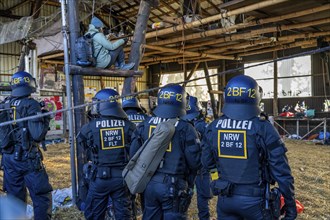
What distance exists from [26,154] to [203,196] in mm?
2331

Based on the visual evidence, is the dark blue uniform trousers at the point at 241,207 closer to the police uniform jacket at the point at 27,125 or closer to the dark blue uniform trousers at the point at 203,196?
the dark blue uniform trousers at the point at 203,196

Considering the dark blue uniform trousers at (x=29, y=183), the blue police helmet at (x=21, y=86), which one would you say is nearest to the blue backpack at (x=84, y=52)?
the blue police helmet at (x=21, y=86)

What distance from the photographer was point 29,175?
13.5 ft

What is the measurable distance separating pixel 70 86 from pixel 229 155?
278 cm

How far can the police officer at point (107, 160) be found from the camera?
380 cm

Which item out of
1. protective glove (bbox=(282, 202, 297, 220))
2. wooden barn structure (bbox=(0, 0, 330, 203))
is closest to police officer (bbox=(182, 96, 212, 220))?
wooden barn structure (bbox=(0, 0, 330, 203))

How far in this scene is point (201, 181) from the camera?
4.79 meters

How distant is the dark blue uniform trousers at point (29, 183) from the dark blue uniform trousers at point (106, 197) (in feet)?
2.08

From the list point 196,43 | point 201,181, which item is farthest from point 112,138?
point 196,43

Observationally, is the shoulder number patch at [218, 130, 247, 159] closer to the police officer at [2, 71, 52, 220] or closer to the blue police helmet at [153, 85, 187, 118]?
the blue police helmet at [153, 85, 187, 118]

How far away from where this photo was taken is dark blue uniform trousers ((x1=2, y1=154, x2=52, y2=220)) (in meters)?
4.11

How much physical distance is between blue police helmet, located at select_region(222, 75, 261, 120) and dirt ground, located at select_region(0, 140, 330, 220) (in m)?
2.60

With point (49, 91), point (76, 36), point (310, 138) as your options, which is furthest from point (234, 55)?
point (76, 36)

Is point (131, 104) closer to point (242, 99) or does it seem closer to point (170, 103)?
point (170, 103)
